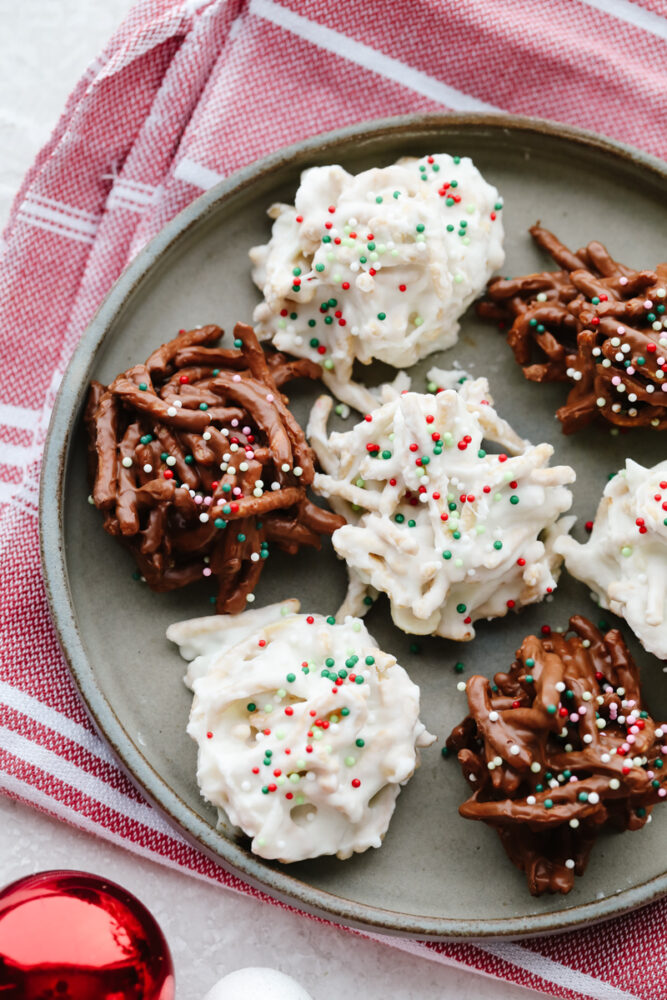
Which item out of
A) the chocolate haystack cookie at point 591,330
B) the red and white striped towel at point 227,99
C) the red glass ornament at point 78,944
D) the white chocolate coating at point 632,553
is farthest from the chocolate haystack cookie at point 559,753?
the red and white striped towel at point 227,99

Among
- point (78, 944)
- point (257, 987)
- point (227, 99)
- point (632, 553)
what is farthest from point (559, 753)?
point (227, 99)

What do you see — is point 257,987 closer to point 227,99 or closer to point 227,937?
point 227,937

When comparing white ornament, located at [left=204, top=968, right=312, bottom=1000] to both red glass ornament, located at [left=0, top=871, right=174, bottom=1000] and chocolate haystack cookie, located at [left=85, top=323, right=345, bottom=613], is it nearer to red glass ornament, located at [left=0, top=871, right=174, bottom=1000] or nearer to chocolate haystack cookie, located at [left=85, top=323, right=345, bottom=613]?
red glass ornament, located at [left=0, top=871, right=174, bottom=1000]

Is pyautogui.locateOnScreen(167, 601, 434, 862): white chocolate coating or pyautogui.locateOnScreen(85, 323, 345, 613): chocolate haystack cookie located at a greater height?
pyautogui.locateOnScreen(85, 323, 345, 613): chocolate haystack cookie

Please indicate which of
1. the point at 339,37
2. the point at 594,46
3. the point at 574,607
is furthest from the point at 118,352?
the point at 594,46

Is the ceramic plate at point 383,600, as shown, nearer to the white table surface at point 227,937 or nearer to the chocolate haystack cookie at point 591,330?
the chocolate haystack cookie at point 591,330

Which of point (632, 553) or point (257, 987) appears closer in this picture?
point (257, 987)

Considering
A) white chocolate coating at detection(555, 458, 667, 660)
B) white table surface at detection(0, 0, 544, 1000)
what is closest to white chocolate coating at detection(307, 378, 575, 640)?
white chocolate coating at detection(555, 458, 667, 660)

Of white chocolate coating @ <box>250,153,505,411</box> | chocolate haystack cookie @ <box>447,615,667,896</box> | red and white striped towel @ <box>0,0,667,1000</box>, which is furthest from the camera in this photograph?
red and white striped towel @ <box>0,0,667,1000</box>
